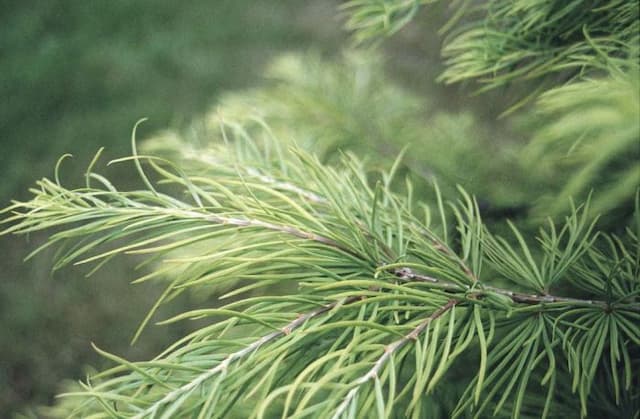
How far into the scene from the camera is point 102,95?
2.35 metres

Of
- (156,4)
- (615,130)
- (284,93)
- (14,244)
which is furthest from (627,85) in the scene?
(156,4)

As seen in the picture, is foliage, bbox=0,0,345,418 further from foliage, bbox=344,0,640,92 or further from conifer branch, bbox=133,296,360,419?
conifer branch, bbox=133,296,360,419

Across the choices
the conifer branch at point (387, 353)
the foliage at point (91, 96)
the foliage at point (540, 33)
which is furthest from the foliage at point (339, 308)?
the foliage at point (91, 96)

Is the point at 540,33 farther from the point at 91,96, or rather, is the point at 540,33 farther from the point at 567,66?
the point at 91,96

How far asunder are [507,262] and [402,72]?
81.4 inches

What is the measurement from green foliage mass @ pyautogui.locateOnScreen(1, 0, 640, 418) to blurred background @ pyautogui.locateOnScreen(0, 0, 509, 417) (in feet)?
4.26

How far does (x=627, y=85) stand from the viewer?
0.36 m

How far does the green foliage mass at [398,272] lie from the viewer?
1.06 ft

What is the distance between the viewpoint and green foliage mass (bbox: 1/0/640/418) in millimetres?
323

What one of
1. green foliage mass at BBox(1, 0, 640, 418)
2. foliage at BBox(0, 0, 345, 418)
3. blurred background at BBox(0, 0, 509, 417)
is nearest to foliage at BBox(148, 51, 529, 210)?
green foliage mass at BBox(1, 0, 640, 418)

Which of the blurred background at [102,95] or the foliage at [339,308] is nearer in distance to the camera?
the foliage at [339,308]

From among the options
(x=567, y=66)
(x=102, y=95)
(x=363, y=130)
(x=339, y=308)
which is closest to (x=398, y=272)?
(x=339, y=308)

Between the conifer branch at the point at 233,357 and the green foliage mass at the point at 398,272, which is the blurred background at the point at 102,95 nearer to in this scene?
the green foliage mass at the point at 398,272

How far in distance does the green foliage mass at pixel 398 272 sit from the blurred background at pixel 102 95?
4.26 feet
